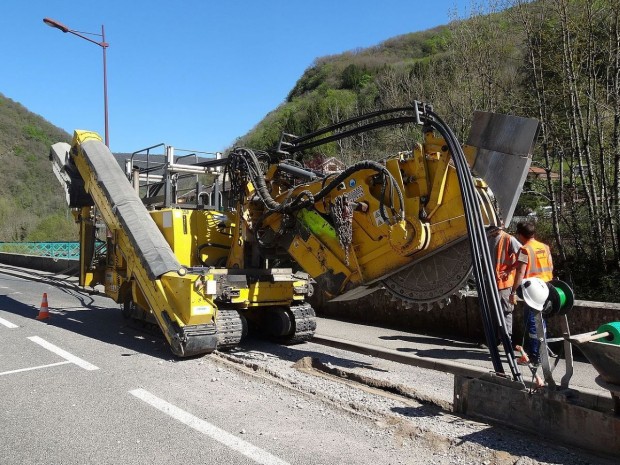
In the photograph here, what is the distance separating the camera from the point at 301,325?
Answer: 7.98 meters

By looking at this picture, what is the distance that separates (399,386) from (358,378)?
2.02ft

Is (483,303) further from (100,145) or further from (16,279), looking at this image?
(16,279)

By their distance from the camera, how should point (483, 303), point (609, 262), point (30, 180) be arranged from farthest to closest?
1. point (30, 180)
2. point (609, 262)
3. point (483, 303)

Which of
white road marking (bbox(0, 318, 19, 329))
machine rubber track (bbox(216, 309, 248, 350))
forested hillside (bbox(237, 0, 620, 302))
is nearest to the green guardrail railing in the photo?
white road marking (bbox(0, 318, 19, 329))

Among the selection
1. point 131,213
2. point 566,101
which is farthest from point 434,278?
point 566,101

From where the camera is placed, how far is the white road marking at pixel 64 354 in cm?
657

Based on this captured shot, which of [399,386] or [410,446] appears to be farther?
[399,386]

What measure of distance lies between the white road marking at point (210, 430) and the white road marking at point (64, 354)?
1.40 metres

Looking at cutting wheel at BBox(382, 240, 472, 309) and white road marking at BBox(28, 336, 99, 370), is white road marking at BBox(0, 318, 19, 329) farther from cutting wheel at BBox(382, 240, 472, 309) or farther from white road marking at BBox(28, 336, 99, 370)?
cutting wheel at BBox(382, 240, 472, 309)

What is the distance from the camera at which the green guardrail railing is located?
80.6ft

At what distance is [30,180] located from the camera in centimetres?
7531

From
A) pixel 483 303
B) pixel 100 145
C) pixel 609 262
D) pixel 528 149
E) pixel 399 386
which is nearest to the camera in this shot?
pixel 483 303

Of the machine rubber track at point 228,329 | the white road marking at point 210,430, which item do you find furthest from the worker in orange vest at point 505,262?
the machine rubber track at point 228,329

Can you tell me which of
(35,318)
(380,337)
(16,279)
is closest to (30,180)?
(16,279)
